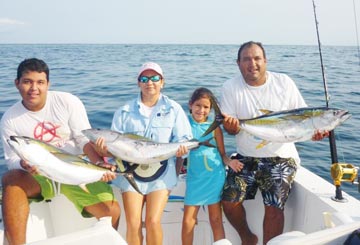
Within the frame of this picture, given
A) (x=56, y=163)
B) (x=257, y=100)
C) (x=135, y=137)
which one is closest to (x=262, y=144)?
(x=257, y=100)

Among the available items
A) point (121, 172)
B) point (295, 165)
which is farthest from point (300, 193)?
point (121, 172)

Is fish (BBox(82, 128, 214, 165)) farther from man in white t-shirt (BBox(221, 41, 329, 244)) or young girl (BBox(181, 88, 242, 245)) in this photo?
man in white t-shirt (BBox(221, 41, 329, 244))

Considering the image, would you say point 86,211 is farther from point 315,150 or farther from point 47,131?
point 315,150

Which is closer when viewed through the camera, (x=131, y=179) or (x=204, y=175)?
(x=131, y=179)

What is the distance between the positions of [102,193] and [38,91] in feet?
3.36

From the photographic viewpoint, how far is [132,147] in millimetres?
2881

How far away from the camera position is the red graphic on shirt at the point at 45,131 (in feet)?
10.1

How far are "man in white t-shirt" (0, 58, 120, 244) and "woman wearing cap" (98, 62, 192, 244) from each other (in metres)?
0.22

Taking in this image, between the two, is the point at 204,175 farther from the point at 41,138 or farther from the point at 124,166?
the point at 41,138

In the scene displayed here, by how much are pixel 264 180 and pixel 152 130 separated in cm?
109

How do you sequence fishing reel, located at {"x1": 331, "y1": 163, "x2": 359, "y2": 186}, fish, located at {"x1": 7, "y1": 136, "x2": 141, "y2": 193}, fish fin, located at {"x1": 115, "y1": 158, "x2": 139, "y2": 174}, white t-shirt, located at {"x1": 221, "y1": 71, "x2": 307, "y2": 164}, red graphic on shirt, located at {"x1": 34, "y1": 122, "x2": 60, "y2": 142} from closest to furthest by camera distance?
1. fish, located at {"x1": 7, "y1": 136, "x2": 141, "y2": 193}
2. fishing reel, located at {"x1": 331, "y1": 163, "x2": 359, "y2": 186}
3. fish fin, located at {"x1": 115, "y1": 158, "x2": 139, "y2": 174}
4. red graphic on shirt, located at {"x1": 34, "y1": 122, "x2": 60, "y2": 142}
5. white t-shirt, located at {"x1": 221, "y1": 71, "x2": 307, "y2": 164}

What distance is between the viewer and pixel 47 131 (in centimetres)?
312

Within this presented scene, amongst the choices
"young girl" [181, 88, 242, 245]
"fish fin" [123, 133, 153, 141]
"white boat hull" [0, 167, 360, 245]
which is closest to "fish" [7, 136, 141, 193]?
"fish fin" [123, 133, 153, 141]

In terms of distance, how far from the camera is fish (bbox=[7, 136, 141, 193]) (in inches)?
101
